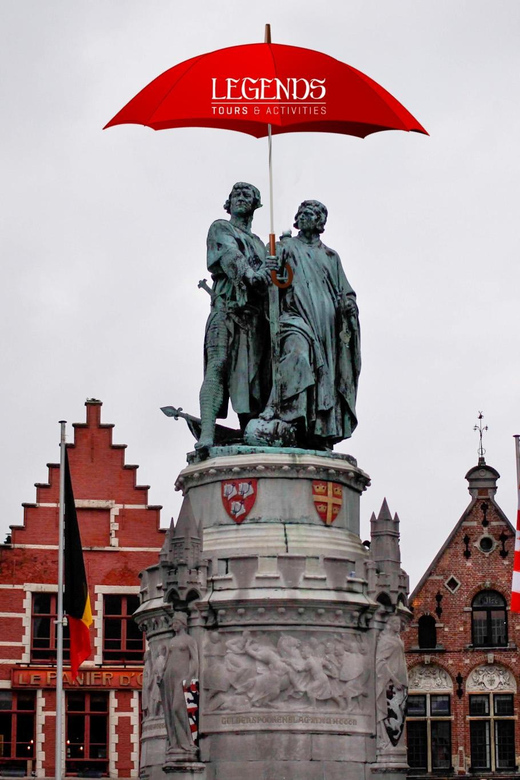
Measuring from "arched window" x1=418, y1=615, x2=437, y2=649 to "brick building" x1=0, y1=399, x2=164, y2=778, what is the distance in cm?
887

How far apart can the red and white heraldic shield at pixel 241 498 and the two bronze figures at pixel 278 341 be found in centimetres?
83

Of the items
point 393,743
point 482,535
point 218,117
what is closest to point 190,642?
point 393,743

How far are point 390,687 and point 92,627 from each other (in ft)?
91.2

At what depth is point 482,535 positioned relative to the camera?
187ft

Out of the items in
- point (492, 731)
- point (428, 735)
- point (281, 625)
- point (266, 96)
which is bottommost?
point (428, 735)

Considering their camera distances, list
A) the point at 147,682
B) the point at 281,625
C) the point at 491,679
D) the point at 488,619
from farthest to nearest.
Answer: the point at 488,619
the point at 491,679
the point at 147,682
the point at 281,625

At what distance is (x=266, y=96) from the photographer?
27594 millimetres

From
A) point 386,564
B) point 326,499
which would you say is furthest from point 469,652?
point 326,499

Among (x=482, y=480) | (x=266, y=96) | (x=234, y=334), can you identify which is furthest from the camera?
(x=482, y=480)

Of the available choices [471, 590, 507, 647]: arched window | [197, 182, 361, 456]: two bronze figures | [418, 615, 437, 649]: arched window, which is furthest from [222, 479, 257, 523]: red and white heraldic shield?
[471, 590, 507, 647]: arched window

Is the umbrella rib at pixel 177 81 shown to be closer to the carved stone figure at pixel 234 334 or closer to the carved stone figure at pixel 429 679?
the carved stone figure at pixel 234 334

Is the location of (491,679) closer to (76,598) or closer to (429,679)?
(429,679)

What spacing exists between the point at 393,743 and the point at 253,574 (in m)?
3.04

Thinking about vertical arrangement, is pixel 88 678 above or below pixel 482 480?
below
